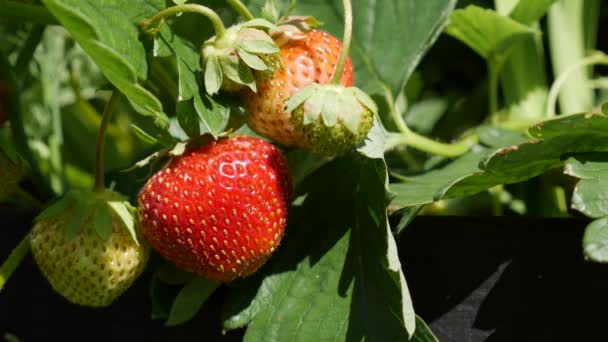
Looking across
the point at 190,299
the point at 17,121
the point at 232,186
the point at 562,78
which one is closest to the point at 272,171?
the point at 232,186

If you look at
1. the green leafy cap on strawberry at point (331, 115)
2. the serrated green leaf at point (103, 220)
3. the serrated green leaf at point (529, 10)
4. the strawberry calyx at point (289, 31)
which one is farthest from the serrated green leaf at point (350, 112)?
the serrated green leaf at point (529, 10)

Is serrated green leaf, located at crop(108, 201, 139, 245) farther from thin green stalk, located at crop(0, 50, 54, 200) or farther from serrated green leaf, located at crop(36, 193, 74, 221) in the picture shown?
thin green stalk, located at crop(0, 50, 54, 200)

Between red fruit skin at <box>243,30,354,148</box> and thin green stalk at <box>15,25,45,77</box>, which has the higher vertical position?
red fruit skin at <box>243,30,354,148</box>

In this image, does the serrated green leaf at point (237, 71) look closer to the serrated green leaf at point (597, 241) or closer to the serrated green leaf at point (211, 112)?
the serrated green leaf at point (211, 112)

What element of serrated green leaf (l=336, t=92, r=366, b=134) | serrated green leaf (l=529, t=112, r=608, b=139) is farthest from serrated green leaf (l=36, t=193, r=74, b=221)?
serrated green leaf (l=529, t=112, r=608, b=139)

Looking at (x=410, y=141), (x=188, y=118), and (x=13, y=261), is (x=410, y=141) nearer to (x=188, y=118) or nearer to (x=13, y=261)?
(x=188, y=118)

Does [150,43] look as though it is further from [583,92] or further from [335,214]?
[583,92]
